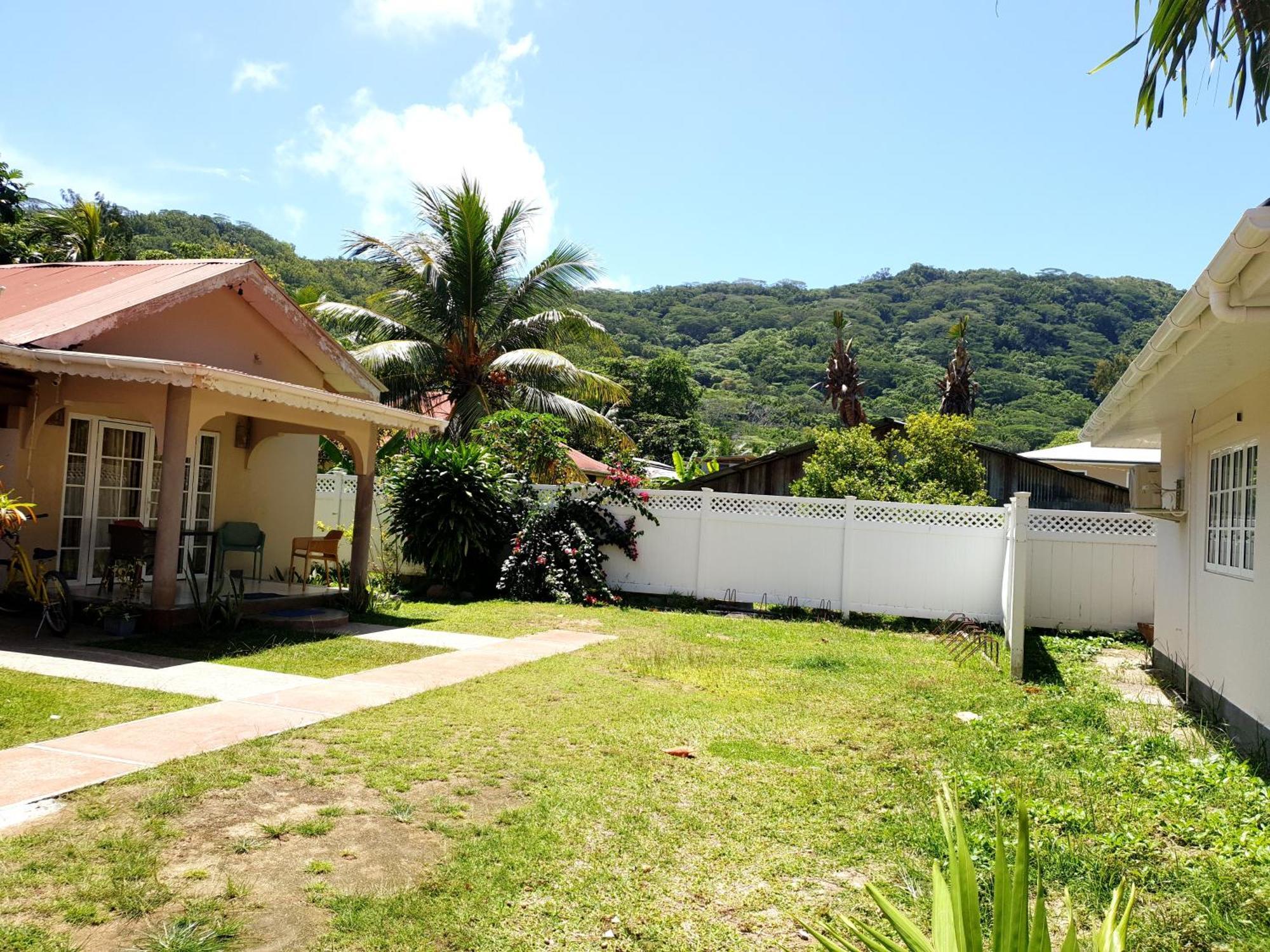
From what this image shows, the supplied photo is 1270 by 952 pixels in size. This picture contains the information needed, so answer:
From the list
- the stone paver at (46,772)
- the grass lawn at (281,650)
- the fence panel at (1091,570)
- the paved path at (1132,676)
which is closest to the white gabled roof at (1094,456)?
the fence panel at (1091,570)

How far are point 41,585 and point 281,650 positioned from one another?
2.26 metres

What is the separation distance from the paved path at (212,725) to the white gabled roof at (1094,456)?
1279 centimetres

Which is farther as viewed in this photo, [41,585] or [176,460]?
[176,460]

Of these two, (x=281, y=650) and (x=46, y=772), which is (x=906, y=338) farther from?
(x=46, y=772)

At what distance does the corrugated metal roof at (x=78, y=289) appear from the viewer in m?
9.86

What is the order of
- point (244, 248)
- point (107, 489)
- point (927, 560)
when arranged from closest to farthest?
point (107, 489) → point (927, 560) → point (244, 248)

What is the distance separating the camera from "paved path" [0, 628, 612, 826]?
4.94 metres

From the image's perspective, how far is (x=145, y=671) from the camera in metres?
7.83

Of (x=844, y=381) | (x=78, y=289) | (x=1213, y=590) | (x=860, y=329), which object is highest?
(x=860, y=329)

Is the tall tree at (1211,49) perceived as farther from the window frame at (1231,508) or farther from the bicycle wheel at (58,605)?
the bicycle wheel at (58,605)

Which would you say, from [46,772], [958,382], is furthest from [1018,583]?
[958,382]

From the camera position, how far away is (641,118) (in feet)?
65.2

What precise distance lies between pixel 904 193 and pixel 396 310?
629 inches

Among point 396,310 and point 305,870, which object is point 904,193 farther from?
point 305,870
